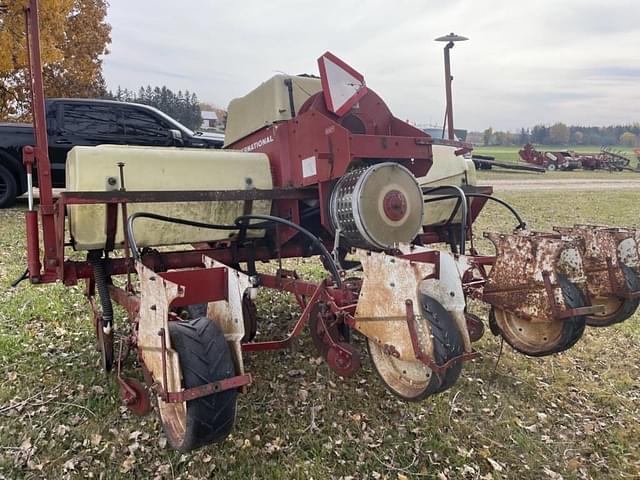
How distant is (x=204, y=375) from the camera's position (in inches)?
80.0

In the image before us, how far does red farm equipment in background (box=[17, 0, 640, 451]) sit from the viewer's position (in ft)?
7.17

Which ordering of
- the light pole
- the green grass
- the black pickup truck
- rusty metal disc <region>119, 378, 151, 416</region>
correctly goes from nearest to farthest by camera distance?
1. rusty metal disc <region>119, 378, 151, 416</region>
2. the green grass
3. the light pole
4. the black pickup truck

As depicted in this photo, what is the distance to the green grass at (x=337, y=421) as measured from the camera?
2.67 m

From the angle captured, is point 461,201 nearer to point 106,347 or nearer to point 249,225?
point 249,225

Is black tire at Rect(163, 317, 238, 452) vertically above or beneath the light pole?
beneath

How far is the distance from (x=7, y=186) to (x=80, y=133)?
147cm

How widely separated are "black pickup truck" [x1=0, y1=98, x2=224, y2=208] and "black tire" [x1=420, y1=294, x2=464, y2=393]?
766 cm

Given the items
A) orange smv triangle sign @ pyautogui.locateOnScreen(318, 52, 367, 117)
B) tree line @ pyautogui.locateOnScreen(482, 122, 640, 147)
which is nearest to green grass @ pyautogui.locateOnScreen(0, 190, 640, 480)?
orange smv triangle sign @ pyautogui.locateOnScreen(318, 52, 367, 117)

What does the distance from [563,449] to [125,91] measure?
61.9 metres

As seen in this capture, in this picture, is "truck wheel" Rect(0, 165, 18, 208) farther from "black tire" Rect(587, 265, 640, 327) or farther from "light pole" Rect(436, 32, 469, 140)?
"black tire" Rect(587, 265, 640, 327)

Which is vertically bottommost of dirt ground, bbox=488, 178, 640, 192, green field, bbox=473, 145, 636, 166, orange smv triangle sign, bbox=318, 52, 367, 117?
dirt ground, bbox=488, 178, 640, 192

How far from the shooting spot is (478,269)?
3.28m

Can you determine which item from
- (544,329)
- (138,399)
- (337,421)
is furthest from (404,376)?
(138,399)

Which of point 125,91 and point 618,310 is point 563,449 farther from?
point 125,91
